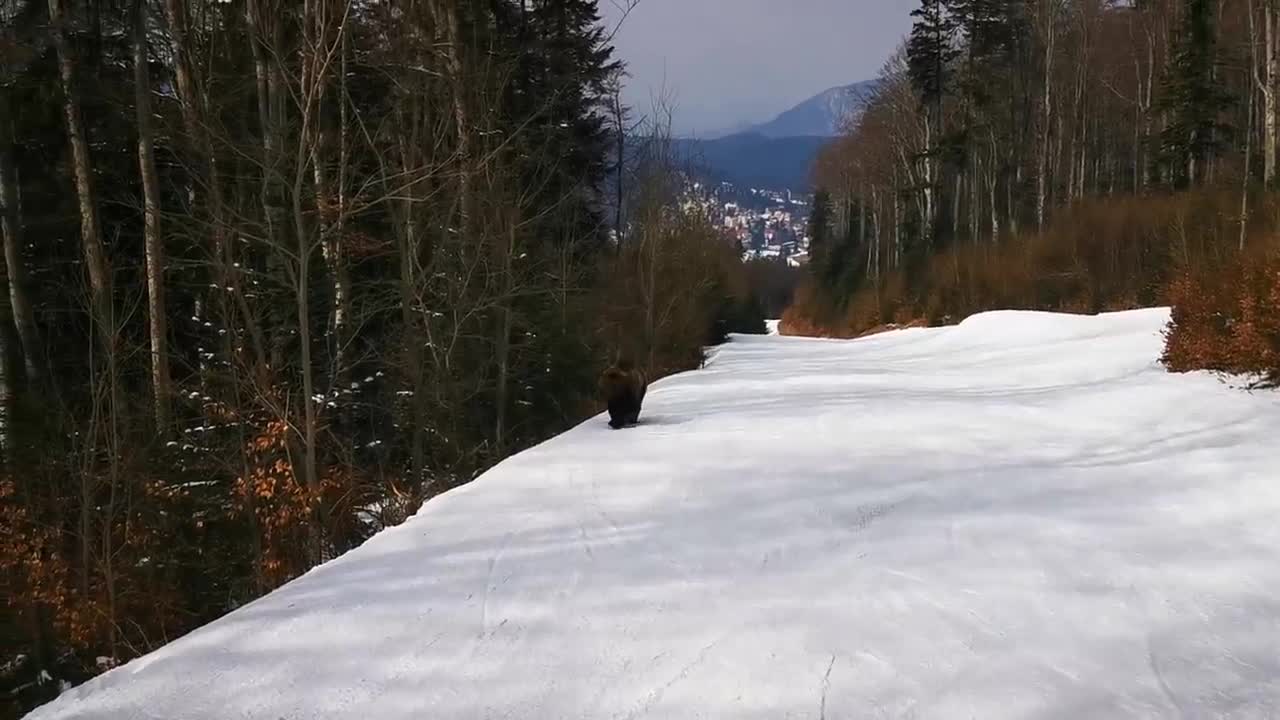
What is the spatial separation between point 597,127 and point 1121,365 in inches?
643

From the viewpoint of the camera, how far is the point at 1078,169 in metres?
33.1

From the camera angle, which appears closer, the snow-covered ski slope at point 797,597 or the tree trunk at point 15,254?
the snow-covered ski slope at point 797,597

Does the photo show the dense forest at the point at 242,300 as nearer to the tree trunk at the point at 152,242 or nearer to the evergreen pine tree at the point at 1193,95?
the tree trunk at the point at 152,242

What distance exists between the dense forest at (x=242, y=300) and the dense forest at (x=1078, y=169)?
9.72m

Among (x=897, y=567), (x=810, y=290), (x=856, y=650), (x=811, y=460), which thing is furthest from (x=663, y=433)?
(x=810, y=290)

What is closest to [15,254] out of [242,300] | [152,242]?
[152,242]

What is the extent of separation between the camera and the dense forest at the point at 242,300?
7.97 m

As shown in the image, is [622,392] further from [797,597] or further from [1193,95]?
[1193,95]

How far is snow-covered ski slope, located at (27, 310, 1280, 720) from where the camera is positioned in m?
2.47

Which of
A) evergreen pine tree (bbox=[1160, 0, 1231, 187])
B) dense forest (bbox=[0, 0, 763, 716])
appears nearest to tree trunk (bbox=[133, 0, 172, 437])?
dense forest (bbox=[0, 0, 763, 716])

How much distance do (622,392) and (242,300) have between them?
424cm

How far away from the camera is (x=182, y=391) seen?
9.07m

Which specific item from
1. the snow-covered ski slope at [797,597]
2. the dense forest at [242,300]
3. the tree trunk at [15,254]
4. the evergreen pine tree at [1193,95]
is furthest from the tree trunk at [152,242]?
the evergreen pine tree at [1193,95]

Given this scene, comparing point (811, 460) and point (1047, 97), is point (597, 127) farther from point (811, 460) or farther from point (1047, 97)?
point (811, 460)
